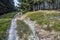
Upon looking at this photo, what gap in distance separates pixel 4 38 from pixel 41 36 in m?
5.99

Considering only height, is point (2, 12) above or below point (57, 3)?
below

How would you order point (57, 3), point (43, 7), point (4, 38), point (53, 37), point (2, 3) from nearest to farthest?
1. point (53, 37)
2. point (4, 38)
3. point (57, 3)
4. point (43, 7)
5. point (2, 3)

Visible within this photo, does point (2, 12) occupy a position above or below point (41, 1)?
below

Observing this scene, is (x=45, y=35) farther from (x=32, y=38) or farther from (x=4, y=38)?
(x=4, y=38)

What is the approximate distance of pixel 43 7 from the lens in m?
37.8

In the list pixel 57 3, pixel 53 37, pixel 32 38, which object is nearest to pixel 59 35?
pixel 53 37

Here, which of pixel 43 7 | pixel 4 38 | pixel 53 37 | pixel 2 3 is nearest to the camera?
pixel 53 37

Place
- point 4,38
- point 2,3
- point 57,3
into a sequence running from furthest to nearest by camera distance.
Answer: point 2,3
point 57,3
point 4,38

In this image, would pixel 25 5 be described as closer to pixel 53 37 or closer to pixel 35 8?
pixel 35 8

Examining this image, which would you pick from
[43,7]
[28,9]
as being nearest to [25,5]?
[28,9]

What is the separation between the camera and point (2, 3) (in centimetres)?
5228

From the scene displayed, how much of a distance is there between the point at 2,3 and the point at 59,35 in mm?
38318

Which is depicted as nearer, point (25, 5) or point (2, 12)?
point (25, 5)

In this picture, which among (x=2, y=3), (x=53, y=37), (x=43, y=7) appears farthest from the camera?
(x=2, y=3)
